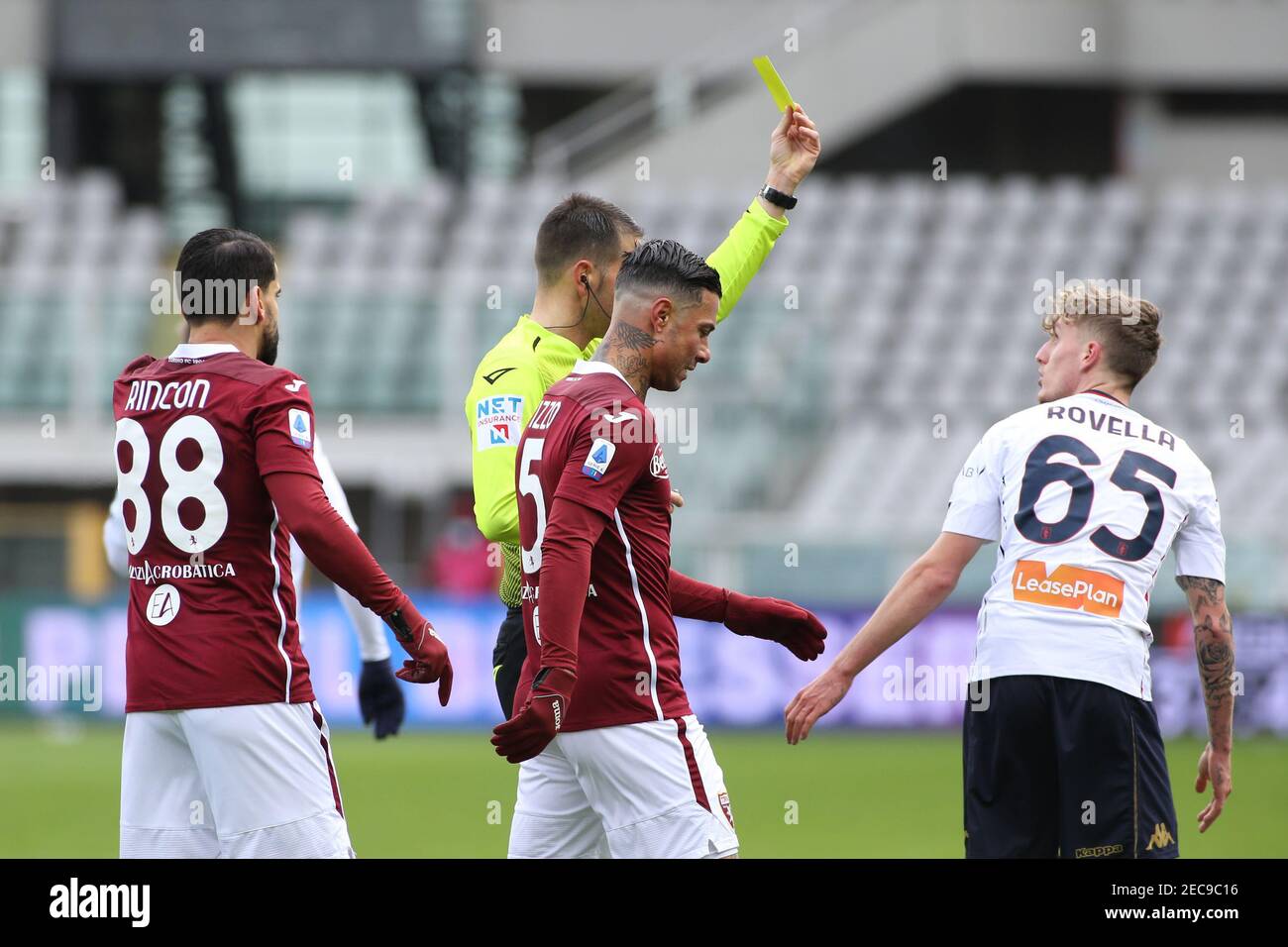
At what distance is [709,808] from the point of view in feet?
12.7

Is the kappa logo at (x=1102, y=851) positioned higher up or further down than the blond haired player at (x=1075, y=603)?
further down

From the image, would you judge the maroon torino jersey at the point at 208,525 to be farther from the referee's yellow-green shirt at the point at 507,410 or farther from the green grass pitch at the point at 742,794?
the green grass pitch at the point at 742,794

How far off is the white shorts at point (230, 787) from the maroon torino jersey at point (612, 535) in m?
0.58

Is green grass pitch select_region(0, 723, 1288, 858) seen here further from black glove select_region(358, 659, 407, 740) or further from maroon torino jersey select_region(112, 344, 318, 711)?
maroon torino jersey select_region(112, 344, 318, 711)

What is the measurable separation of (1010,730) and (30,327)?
50.9ft

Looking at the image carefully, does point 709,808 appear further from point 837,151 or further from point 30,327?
point 837,151

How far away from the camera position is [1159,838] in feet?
13.5

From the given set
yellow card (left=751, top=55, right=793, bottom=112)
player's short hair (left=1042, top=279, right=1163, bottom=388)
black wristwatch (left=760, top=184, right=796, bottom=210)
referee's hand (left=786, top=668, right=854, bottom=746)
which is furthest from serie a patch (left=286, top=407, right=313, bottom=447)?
player's short hair (left=1042, top=279, right=1163, bottom=388)

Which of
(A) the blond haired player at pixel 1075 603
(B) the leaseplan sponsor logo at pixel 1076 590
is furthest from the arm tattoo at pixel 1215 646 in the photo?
(B) the leaseplan sponsor logo at pixel 1076 590

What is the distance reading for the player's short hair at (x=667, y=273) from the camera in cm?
400

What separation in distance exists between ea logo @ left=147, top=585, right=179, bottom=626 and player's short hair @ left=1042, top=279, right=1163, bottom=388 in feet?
7.48

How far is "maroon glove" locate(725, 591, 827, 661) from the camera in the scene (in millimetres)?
4406
